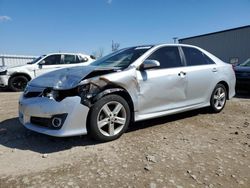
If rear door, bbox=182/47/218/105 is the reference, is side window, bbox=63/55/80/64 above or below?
above

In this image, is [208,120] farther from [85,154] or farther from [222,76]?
[85,154]

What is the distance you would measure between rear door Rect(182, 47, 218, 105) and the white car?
7.13 metres

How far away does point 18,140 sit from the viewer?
3.96 m

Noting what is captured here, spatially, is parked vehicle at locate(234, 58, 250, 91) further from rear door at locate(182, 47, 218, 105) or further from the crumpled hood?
the crumpled hood

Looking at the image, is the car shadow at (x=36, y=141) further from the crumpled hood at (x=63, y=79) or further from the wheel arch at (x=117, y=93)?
the crumpled hood at (x=63, y=79)

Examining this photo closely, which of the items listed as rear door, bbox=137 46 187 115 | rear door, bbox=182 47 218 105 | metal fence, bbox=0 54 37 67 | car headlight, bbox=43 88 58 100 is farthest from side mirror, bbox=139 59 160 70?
metal fence, bbox=0 54 37 67

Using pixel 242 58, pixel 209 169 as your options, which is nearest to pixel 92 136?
Result: pixel 209 169

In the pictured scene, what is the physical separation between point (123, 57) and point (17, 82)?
7.24 meters

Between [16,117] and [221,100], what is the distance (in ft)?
14.6

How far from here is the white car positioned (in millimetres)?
10344

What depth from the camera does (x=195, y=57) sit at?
5.26 meters

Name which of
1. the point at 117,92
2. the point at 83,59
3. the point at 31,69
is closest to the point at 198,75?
the point at 117,92

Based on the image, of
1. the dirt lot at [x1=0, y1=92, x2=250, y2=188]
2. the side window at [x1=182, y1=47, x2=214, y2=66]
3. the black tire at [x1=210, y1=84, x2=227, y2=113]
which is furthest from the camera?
the black tire at [x1=210, y1=84, x2=227, y2=113]

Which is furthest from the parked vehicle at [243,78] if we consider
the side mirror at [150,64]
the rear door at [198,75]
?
the side mirror at [150,64]
